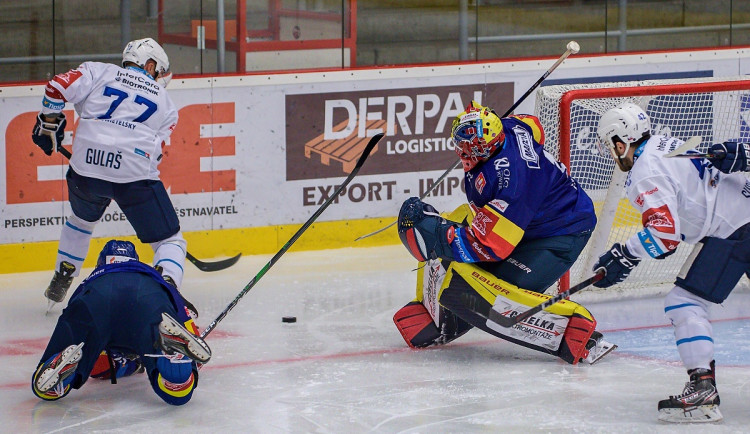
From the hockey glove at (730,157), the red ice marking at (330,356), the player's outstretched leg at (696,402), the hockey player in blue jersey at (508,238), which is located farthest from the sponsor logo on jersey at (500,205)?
the player's outstretched leg at (696,402)

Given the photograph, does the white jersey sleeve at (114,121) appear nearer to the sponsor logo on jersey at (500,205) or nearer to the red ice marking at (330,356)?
the red ice marking at (330,356)

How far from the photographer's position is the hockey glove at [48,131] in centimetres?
561

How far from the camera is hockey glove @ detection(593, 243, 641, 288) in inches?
167

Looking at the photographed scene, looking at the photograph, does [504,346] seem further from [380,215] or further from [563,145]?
[380,215]

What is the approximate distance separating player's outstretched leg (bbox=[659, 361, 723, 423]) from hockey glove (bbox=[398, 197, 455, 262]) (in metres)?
1.10

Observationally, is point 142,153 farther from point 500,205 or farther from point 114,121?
point 500,205

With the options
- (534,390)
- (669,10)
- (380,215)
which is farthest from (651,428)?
(669,10)

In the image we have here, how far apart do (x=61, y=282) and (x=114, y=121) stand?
32.2 inches

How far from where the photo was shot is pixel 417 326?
5.34 metres

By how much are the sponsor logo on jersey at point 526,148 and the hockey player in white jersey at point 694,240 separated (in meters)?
0.68

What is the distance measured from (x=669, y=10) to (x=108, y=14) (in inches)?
150

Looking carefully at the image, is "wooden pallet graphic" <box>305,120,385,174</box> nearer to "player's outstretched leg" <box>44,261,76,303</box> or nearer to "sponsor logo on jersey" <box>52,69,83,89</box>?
"player's outstretched leg" <box>44,261,76,303</box>

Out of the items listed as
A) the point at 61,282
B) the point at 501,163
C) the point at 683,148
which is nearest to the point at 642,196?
the point at 683,148

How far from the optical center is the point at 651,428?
166 inches
